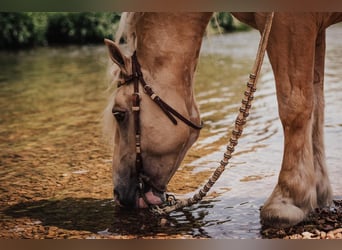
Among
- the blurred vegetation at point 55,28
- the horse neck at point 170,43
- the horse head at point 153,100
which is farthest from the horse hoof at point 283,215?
the blurred vegetation at point 55,28

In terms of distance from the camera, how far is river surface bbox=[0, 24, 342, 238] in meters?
2.17

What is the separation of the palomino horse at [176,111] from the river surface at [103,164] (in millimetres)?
133

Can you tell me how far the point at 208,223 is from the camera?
214cm

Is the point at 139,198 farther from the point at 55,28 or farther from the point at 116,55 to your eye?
the point at 55,28

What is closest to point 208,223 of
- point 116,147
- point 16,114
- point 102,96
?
point 116,147

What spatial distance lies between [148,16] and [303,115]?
68cm

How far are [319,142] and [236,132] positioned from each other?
0.35 meters

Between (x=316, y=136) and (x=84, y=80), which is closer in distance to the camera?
(x=316, y=136)

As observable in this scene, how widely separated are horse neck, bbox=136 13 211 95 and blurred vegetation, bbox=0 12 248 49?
172cm

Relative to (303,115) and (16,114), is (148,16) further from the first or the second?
(16,114)

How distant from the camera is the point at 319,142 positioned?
2.24 metres

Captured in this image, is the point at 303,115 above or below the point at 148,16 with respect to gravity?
below

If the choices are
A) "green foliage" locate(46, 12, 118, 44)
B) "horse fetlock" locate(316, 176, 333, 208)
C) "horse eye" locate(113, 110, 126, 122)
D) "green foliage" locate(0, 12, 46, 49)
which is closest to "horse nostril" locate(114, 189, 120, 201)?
"horse eye" locate(113, 110, 126, 122)

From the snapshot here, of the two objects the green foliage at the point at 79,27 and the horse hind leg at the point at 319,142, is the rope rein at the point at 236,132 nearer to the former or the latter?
the horse hind leg at the point at 319,142
